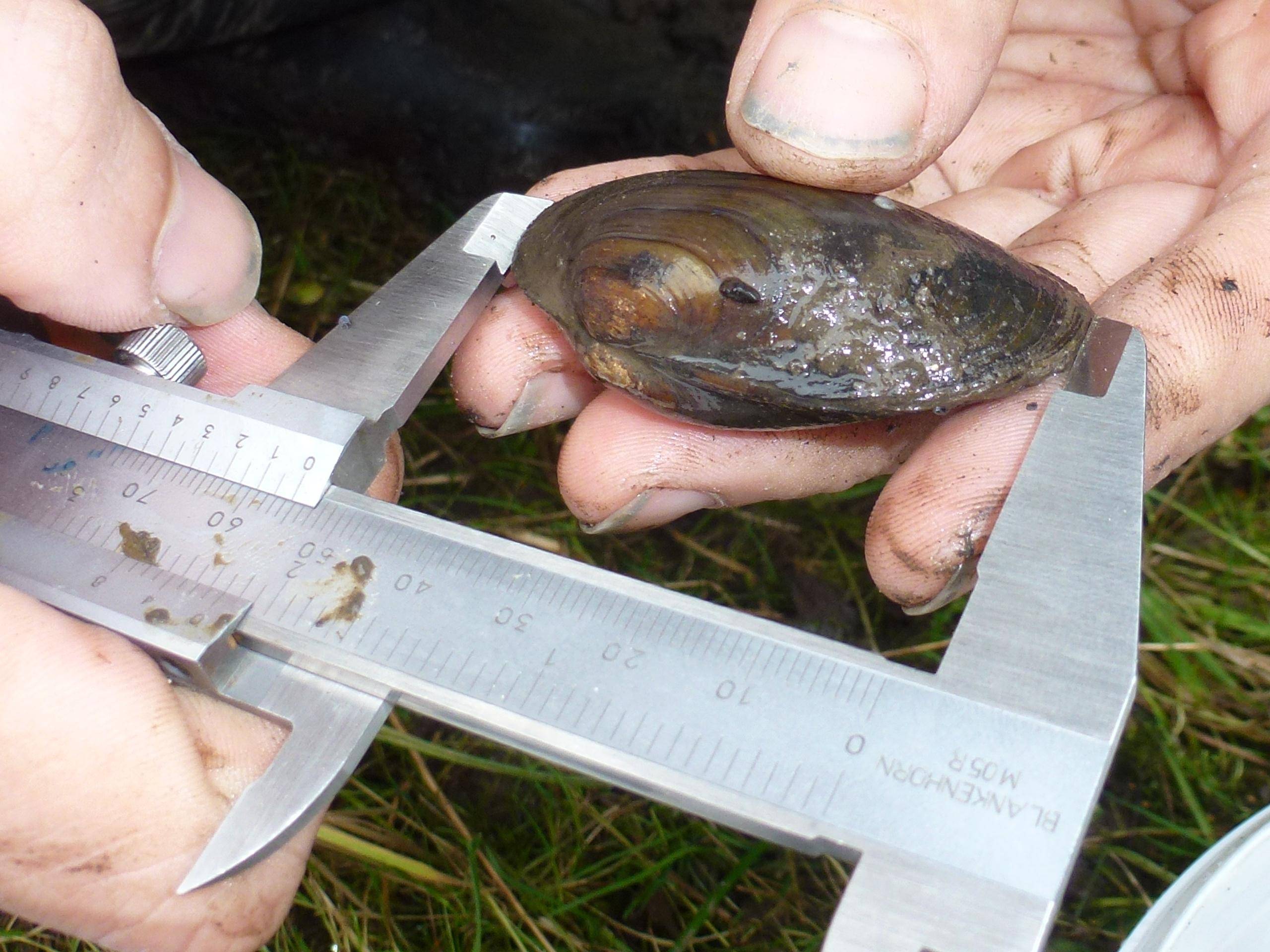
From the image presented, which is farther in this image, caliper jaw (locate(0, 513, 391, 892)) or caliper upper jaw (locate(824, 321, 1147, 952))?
caliper jaw (locate(0, 513, 391, 892))

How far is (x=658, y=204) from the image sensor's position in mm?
2002

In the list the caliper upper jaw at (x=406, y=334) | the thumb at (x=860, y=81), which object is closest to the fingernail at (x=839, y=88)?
the thumb at (x=860, y=81)

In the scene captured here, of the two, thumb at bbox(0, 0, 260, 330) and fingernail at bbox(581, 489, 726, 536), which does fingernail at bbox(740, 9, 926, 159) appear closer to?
fingernail at bbox(581, 489, 726, 536)

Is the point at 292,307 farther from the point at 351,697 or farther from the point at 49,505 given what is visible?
the point at 351,697

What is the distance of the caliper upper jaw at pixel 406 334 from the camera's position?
6.50 feet

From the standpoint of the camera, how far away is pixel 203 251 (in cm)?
198

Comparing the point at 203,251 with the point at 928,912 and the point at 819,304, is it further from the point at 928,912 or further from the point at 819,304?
the point at 928,912

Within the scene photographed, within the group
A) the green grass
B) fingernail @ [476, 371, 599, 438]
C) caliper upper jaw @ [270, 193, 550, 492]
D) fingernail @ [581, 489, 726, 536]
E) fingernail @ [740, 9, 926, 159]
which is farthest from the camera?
the green grass

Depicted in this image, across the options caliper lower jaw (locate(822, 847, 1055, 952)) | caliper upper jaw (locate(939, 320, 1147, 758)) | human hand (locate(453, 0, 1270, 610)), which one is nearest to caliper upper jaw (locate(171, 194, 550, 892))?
human hand (locate(453, 0, 1270, 610))

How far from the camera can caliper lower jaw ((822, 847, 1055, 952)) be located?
4.32 feet

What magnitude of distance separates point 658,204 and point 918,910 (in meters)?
1.39

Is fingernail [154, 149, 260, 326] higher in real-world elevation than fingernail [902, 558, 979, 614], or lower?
higher

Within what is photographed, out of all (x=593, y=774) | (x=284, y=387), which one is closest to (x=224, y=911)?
(x=593, y=774)

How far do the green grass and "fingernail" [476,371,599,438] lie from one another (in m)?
0.63
